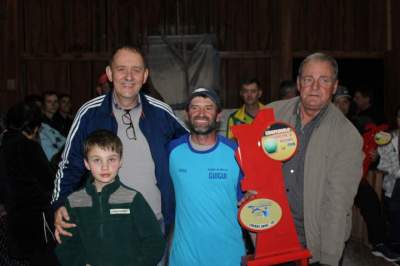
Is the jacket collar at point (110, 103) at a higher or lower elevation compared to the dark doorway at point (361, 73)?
lower

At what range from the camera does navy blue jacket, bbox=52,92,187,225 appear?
2.76m

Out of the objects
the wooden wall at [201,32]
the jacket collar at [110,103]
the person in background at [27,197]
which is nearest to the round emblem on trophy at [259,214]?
the jacket collar at [110,103]

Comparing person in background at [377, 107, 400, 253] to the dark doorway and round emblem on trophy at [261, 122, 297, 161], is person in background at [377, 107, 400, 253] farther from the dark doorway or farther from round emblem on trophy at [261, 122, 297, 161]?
the dark doorway

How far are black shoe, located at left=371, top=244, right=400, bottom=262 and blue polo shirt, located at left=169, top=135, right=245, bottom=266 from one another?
3098 mm

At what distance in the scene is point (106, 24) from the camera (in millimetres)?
9469

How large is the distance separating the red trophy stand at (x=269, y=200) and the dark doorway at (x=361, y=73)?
7.46 metres

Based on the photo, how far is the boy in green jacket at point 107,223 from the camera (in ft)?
7.72

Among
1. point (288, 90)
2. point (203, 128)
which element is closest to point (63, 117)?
point (288, 90)

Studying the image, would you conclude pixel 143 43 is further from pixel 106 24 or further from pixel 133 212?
pixel 133 212

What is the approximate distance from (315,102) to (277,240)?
0.76 m

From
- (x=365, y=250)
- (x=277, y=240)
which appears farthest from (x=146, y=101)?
(x=365, y=250)

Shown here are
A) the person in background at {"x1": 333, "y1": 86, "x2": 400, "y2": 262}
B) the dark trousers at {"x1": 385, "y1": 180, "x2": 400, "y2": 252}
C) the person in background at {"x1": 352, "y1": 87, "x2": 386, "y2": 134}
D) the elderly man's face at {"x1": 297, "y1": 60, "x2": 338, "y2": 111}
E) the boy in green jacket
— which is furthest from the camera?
the person in background at {"x1": 352, "y1": 87, "x2": 386, "y2": 134}

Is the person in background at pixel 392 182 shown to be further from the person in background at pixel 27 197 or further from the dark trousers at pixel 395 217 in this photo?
the person in background at pixel 27 197

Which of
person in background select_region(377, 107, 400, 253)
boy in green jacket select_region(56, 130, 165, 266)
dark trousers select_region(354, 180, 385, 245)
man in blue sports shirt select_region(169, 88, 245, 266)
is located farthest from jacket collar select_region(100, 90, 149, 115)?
dark trousers select_region(354, 180, 385, 245)
